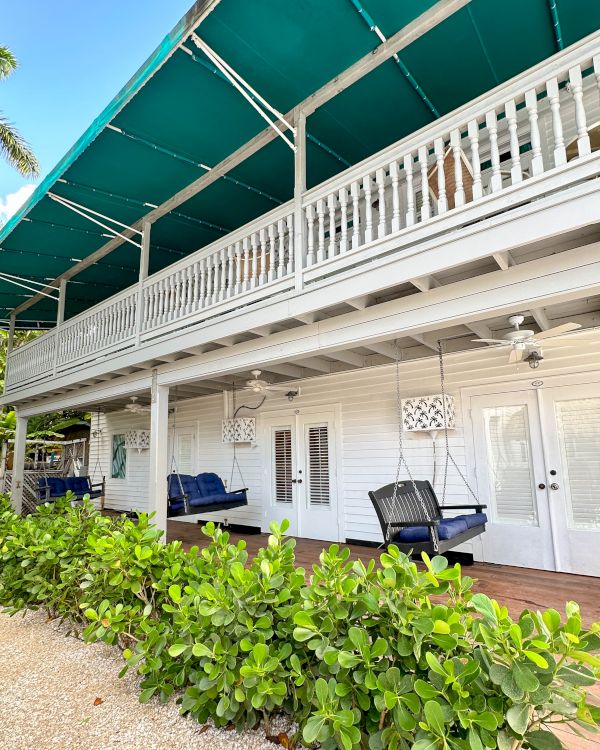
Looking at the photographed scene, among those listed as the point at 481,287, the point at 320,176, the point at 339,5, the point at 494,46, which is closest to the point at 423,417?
the point at 481,287

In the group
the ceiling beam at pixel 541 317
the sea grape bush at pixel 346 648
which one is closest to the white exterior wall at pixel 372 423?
the ceiling beam at pixel 541 317

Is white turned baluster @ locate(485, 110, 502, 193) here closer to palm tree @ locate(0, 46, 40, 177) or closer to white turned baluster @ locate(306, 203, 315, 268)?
white turned baluster @ locate(306, 203, 315, 268)

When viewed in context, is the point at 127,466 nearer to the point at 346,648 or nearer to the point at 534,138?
the point at 346,648

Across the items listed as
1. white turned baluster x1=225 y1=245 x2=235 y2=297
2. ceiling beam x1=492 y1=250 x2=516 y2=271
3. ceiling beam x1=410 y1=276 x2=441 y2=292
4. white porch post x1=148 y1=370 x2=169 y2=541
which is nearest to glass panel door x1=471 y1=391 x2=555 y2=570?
ceiling beam x1=410 y1=276 x2=441 y2=292

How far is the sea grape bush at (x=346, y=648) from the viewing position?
4.52 feet

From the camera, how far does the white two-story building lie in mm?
3197

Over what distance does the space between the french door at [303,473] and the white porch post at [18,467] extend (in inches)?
227

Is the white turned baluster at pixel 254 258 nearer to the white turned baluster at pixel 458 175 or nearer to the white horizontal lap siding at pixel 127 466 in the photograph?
the white turned baluster at pixel 458 175

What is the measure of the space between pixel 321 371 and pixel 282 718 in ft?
16.9

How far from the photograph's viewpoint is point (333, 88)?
413cm

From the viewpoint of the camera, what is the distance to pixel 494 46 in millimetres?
4008

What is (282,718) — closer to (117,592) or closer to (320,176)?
(117,592)

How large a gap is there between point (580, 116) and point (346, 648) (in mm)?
3188

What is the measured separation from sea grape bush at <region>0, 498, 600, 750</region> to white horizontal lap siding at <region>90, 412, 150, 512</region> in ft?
26.9
